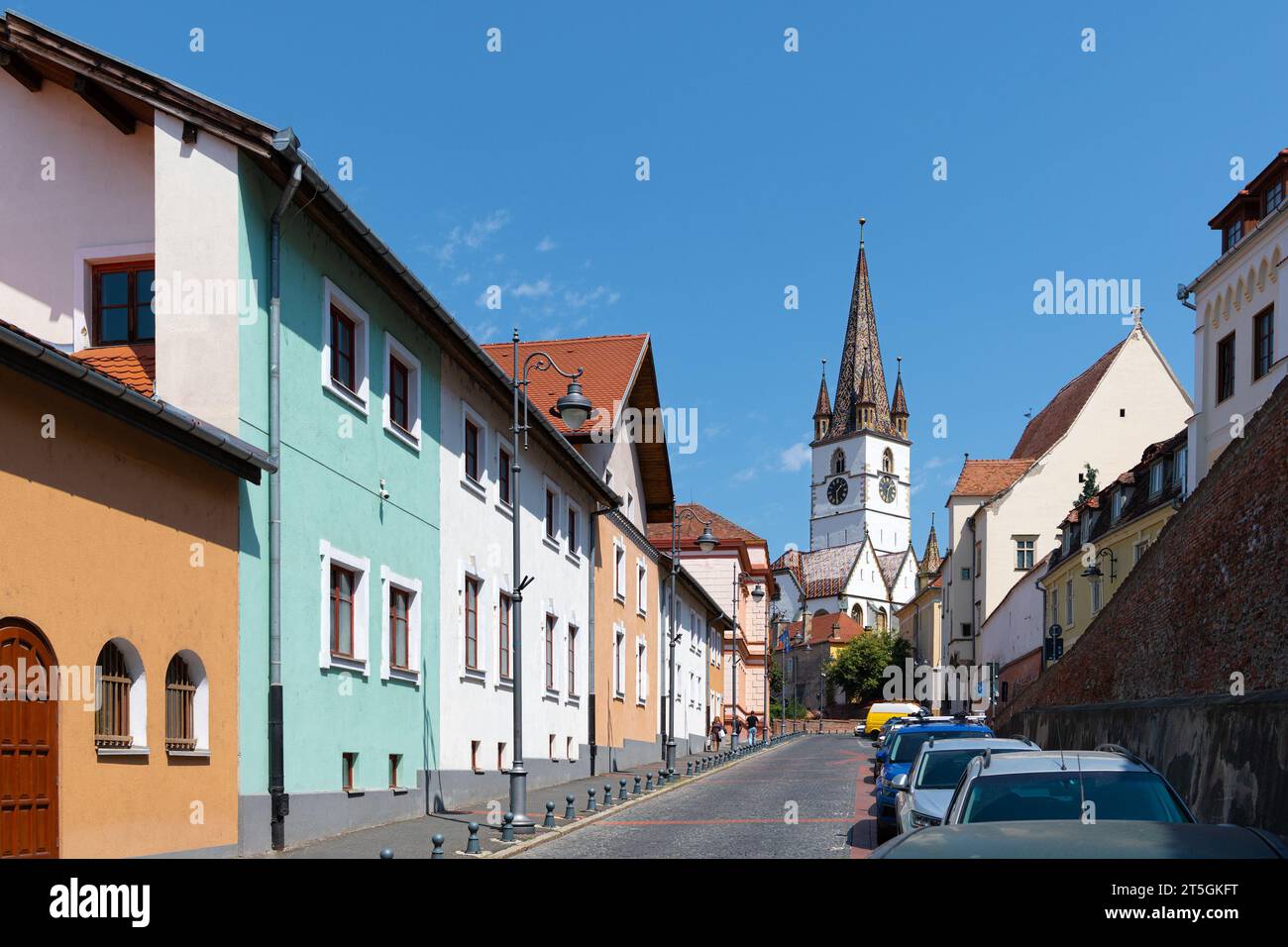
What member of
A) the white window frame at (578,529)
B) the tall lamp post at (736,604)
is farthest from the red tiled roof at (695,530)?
the white window frame at (578,529)

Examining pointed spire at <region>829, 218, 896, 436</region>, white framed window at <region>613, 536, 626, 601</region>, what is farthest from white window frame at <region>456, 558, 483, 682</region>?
pointed spire at <region>829, 218, 896, 436</region>

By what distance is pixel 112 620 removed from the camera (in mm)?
A: 12086

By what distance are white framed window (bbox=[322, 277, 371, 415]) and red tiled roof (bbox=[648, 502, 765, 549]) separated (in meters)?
45.4

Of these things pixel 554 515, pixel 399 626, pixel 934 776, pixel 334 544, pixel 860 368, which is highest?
pixel 860 368

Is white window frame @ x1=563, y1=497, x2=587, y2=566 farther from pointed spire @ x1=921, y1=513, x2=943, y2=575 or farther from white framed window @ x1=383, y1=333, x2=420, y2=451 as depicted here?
pointed spire @ x1=921, y1=513, x2=943, y2=575

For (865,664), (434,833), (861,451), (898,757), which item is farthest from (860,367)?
(434,833)

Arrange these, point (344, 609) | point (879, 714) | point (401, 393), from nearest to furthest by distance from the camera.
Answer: point (344, 609) < point (401, 393) < point (879, 714)

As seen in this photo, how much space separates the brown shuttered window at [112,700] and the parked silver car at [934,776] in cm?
783

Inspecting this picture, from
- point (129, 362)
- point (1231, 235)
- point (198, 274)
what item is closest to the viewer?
point (198, 274)

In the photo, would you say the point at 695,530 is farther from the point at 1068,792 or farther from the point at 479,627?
the point at 1068,792

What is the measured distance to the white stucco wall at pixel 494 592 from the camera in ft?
74.2

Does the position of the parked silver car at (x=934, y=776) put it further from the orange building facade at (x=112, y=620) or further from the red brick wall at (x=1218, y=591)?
the orange building facade at (x=112, y=620)

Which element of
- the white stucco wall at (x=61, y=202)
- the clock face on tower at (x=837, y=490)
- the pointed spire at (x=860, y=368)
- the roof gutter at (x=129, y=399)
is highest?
the pointed spire at (x=860, y=368)

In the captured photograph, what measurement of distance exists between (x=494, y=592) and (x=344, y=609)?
25.3ft
